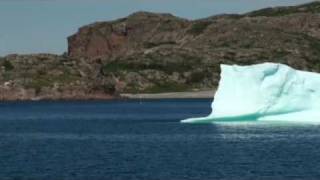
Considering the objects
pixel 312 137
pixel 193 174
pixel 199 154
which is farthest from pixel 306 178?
pixel 312 137

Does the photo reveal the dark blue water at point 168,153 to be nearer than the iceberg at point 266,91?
Yes

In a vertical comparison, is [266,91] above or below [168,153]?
above

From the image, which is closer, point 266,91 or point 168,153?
point 168,153

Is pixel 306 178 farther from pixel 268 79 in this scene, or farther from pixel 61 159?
pixel 268 79

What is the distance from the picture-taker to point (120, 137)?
97.3 metres

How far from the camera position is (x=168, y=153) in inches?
2945

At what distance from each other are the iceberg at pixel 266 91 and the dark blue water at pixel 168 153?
2.57 metres

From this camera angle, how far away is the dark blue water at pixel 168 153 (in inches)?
2360

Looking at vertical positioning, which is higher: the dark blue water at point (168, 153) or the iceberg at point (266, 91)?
the iceberg at point (266, 91)

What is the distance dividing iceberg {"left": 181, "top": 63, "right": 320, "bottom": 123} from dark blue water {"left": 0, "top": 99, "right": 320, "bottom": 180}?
2573 mm

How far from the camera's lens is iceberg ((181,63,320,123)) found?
96688mm

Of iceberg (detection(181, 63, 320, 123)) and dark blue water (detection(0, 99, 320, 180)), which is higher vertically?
iceberg (detection(181, 63, 320, 123))

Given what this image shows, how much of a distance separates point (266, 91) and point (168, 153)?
2493 cm

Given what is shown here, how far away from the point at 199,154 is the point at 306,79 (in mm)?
27908
